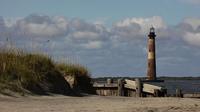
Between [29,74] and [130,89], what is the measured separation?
10957mm

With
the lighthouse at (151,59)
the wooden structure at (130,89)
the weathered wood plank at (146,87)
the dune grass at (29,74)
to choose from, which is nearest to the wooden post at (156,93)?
the wooden structure at (130,89)

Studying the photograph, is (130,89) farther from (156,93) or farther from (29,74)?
(29,74)

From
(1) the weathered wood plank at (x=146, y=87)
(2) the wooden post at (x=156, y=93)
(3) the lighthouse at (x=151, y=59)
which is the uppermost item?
(3) the lighthouse at (x=151, y=59)

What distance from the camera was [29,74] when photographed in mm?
20375

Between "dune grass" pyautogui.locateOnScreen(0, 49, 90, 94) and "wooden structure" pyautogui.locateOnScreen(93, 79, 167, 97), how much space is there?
282 inches

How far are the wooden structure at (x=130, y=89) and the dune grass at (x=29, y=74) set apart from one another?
716 cm

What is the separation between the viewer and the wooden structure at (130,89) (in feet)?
94.9

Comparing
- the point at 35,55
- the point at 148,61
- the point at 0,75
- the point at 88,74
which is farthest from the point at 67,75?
the point at 148,61

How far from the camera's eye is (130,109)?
14.8 meters

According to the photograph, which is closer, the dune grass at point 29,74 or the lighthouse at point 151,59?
the dune grass at point 29,74

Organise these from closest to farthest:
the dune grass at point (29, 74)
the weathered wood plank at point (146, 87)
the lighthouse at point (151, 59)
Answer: the dune grass at point (29, 74), the weathered wood plank at point (146, 87), the lighthouse at point (151, 59)

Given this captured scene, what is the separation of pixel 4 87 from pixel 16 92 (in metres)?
0.47

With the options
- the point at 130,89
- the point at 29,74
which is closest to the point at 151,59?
the point at 130,89

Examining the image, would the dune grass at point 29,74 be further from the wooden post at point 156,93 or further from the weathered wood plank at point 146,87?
the weathered wood plank at point 146,87
